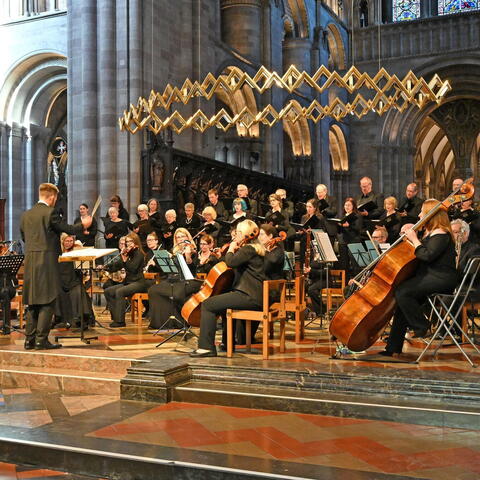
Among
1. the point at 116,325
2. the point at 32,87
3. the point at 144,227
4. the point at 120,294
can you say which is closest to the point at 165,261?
the point at 120,294

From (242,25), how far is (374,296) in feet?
57.0

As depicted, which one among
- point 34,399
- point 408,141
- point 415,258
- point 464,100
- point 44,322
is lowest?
point 34,399

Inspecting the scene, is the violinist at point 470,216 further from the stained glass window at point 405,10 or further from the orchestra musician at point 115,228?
the stained glass window at point 405,10

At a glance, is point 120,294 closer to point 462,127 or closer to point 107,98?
point 107,98

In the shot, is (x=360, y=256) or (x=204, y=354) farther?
(x=360, y=256)

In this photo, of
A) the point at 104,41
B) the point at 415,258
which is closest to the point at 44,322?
the point at 415,258

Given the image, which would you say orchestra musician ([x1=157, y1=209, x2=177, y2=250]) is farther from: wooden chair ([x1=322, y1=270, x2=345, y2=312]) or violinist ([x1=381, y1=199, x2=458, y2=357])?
violinist ([x1=381, y1=199, x2=458, y2=357])

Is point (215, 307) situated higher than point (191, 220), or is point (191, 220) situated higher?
point (191, 220)

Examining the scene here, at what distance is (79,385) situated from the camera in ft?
21.6

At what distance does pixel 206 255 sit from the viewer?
8805mm

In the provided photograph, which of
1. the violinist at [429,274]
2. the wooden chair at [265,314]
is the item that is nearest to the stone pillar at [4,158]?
the wooden chair at [265,314]

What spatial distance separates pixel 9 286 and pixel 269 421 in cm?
492

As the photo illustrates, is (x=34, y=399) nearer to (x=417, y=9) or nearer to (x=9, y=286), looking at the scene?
(x=9, y=286)

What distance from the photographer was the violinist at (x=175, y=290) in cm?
873
